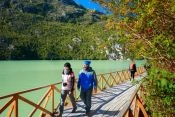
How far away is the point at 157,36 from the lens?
524cm

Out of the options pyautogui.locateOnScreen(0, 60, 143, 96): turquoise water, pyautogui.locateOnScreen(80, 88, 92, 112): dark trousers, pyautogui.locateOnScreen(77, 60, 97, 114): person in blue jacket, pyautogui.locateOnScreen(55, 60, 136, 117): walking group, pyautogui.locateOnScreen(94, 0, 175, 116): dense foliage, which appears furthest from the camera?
pyautogui.locateOnScreen(0, 60, 143, 96): turquoise water

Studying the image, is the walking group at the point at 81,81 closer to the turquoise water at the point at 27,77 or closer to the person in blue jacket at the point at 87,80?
the person in blue jacket at the point at 87,80

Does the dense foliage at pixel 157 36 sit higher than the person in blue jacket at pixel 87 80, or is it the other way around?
the dense foliage at pixel 157 36

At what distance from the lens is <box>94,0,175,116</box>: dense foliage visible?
4.74 m

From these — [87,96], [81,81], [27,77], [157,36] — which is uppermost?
[157,36]

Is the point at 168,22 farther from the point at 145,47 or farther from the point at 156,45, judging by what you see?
the point at 145,47

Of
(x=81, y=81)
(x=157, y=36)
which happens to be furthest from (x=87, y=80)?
(x=157, y=36)

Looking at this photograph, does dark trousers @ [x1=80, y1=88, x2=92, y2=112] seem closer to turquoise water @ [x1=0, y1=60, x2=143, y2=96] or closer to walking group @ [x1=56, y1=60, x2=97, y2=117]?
walking group @ [x1=56, y1=60, x2=97, y2=117]

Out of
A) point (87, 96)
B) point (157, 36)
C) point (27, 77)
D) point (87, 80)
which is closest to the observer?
point (157, 36)

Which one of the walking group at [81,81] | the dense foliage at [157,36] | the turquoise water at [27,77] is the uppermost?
the dense foliage at [157,36]

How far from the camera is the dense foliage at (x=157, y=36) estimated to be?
15.5 ft

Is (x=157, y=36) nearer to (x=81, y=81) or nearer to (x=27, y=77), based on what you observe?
(x=81, y=81)

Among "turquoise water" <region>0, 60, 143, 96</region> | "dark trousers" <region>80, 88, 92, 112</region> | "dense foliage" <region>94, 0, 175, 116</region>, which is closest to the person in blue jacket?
"dark trousers" <region>80, 88, 92, 112</region>

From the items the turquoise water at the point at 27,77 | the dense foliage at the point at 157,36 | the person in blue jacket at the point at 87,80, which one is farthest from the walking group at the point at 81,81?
the turquoise water at the point at 27,77
